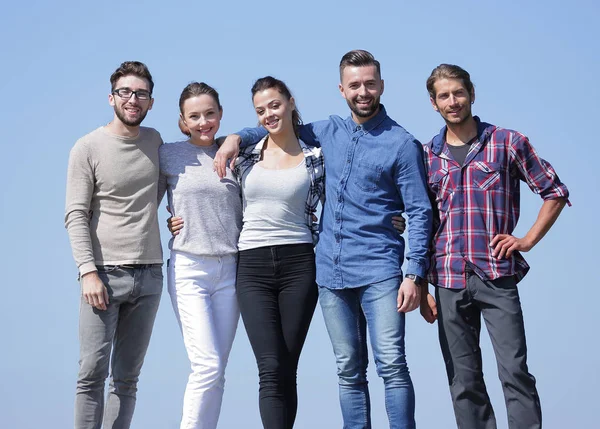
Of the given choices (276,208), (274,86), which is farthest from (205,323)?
(274,86)

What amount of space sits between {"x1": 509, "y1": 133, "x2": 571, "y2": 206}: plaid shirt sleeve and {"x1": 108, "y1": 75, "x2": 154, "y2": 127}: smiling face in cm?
262

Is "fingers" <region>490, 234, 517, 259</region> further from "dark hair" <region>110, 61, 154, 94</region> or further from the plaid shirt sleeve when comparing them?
"dark hair" <region>110, 61, 154, 94</region>

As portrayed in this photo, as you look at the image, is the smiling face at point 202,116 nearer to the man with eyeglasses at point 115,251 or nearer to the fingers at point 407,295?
the man with eyeglasses at point 115,251

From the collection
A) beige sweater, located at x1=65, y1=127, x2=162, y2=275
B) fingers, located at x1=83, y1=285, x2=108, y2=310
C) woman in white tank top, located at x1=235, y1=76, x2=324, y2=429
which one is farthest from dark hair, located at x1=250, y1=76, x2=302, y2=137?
fingers, located at x1=83, y1=285, x2=108, y2=310

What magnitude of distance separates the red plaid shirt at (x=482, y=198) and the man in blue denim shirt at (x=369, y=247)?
5.7 inches

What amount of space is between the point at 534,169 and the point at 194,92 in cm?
248

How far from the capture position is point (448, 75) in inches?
205

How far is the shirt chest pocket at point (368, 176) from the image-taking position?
16.7ft

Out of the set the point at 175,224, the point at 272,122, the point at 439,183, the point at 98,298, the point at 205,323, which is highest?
the point at 272,122

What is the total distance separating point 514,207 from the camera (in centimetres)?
516

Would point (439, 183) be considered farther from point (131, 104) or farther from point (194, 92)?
point (131, 104)

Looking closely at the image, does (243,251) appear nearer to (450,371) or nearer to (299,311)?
(299,311)

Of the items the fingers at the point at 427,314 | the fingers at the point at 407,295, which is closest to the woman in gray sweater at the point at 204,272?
the fingers at the point at 407,295

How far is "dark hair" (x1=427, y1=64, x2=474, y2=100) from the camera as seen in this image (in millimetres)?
5217
